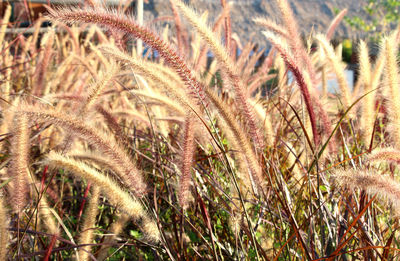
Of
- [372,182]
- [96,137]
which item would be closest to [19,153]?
[96,137]

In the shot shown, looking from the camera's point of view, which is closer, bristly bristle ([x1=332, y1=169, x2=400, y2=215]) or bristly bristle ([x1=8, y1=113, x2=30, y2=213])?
bristly bristle ([x1=332, y1=169, x2=400, y2=215])

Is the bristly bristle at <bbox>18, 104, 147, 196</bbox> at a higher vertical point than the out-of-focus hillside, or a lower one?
lower

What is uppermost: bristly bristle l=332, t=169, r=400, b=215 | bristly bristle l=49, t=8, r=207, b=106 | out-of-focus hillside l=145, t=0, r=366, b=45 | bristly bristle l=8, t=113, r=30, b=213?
out-of-focus hillside l=145, t=0, r=366, b=45

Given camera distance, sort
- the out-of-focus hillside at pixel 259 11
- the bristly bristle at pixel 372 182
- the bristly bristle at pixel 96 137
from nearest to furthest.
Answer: the bristly bristle at pixel 372 182, the bristly bristle at pixel 96 137, the out-of-focus hillside at pixel 259 11

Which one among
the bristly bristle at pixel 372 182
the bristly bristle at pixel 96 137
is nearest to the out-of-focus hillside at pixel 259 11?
the bristly bristle at pixel 96 137

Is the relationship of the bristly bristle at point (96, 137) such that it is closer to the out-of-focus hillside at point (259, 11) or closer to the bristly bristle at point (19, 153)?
the bristly bristle at point (19, 153)

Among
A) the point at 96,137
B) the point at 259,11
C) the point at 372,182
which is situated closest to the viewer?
the point at 372,182

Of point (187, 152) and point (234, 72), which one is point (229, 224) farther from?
point (234, 72)

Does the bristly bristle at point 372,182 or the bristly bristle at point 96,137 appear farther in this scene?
the bristly bristle at point 96,137

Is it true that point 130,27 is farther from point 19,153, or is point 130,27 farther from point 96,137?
point 19,153

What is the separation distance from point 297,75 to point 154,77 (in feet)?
1.14

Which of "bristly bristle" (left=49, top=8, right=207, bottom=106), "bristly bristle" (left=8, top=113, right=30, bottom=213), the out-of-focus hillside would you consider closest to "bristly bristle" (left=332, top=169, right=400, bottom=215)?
"bristly bristle" (left=49, top=8, right=207, bottom=106)

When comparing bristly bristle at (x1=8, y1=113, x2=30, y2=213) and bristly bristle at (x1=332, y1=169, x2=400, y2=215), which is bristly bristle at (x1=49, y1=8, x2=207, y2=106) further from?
bristly bristle at (x1=332, y1=169, x2=400, y2=215)

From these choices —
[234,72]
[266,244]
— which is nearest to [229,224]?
[266,244]
